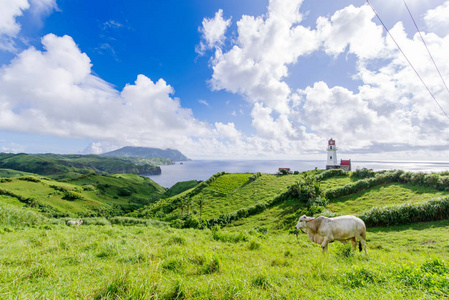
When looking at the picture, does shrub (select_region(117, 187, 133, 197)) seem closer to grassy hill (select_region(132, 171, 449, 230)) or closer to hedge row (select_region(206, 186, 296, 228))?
grassy hill (select_region(132, 171, 449, 230))

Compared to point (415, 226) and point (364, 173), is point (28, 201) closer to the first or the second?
point (415, 226)

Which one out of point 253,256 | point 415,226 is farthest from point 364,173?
point 253,256

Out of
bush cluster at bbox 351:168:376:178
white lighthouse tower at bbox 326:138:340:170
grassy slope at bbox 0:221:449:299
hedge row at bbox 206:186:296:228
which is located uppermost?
white lighthouse tower at bbox 326:138:340:170

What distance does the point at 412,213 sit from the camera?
17.5m

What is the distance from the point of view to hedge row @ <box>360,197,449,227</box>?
55.6 feet

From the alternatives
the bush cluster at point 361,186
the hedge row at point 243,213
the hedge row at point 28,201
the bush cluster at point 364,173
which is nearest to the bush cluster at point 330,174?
the bush cluster at point 364,173

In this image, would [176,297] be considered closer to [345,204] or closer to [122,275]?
[122,275]

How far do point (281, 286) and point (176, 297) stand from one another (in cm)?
265

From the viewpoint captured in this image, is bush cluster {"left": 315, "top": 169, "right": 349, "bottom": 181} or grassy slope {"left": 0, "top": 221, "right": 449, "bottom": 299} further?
bush cluster {"left": 315, "top": 169, "right": 349, "bottom": 181}

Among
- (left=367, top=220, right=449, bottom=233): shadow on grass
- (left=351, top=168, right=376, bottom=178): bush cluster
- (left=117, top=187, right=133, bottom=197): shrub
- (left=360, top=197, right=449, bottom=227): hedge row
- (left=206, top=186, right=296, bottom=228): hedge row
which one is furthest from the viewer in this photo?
(left=117, top=187, right=133, bottom=197): shrub

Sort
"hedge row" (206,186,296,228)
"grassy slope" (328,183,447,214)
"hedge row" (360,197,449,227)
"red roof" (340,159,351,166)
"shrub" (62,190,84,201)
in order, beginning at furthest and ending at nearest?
"shrub" (62,190,84,201), "red roof" (340,159,351,166), "hedge row" (206,186,296,228), "grassy slope" (328,183,447,214), "hedge row" (360,197,449,227)

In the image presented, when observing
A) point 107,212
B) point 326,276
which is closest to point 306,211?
point 326,276

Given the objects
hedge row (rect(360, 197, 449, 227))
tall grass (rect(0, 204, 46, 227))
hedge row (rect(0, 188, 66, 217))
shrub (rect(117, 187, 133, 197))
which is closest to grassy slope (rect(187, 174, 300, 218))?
hedge row (rect(360, 197, 449, 227))

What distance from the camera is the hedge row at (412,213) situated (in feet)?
55.6
